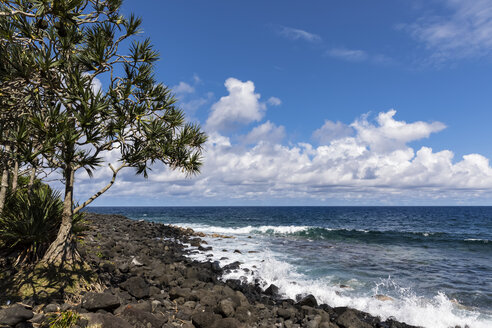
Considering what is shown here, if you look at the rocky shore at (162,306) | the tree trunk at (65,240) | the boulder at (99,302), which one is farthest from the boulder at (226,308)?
the tree trunk at (65,240)

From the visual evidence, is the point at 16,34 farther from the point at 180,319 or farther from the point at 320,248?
the point at 320,248

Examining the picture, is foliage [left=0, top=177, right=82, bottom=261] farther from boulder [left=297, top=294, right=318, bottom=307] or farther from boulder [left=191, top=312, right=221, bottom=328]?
boulder [left=297, top=294, right=318, bottom=307]

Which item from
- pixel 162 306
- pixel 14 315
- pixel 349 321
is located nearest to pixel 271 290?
pixel 349 321

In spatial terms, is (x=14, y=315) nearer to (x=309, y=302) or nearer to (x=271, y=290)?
(x=309, y=302)

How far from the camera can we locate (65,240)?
802cm

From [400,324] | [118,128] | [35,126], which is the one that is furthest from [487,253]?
[35,126]

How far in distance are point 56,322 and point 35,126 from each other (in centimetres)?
408

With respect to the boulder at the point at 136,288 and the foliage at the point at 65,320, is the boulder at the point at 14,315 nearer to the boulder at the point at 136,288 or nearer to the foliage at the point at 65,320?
the foliage at the point at 65,320

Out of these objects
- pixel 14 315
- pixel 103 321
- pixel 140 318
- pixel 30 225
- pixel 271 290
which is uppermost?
pixel 30 225

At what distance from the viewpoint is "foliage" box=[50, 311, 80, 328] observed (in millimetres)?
5055

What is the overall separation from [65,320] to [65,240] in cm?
350

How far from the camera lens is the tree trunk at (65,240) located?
7855 millimetres

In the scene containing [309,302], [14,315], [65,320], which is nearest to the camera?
[14,315]

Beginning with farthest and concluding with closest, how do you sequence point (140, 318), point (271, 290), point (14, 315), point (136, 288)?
1. point (271, 290)
2. point (136, 288)
3. point (140, 318)
4. point (14, 315)
